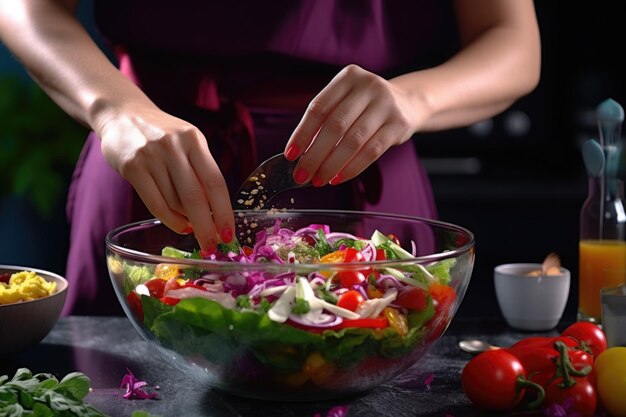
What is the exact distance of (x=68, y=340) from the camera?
151 centimetres

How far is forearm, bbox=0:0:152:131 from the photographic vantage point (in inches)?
57.8

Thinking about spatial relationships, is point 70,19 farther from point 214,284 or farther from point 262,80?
point 214,284

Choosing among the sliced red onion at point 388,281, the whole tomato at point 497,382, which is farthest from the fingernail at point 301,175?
the whole tomato at point 497,382

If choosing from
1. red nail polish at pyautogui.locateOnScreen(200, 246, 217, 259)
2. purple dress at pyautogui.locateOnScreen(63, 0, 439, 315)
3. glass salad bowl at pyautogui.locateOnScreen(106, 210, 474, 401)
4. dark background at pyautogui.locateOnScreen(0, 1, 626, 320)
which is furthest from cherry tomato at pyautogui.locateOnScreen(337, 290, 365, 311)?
dark background at pyautogui.locateOnScreen(0, 1, 626, 320)

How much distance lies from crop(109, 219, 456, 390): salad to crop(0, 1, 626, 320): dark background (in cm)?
257

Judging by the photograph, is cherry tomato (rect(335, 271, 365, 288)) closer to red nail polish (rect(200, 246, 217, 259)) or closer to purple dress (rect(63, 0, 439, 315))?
red nail polish (rect(200, 246, 217, 259))

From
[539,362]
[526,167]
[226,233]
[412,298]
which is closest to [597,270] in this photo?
[539,362]

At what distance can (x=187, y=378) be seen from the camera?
4.29ft

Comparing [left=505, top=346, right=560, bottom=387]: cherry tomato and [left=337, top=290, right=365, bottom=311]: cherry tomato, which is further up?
[left=337, top=290, right=365, bottom=311]: cherry tomato

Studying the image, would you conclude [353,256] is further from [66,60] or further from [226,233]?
[66,60]

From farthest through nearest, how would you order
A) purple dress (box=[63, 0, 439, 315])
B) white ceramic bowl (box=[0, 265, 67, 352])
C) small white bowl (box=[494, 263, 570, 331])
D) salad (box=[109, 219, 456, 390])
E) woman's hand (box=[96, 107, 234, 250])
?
purple dress (box=[63, 0, 439, 315]) < small white bowl (box=[494, 263, 570, 331]) < white ceramic bowl (box=[0, 265, 67, 352]) < woman's hand (box=[96, 107, 234, 250]) < salad (box=[109, 219, 456, 390])

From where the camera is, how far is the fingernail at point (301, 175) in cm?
132

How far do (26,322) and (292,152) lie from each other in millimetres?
440

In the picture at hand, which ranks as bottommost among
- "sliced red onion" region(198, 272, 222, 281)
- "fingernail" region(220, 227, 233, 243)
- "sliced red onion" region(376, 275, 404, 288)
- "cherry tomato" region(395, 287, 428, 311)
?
"cherry tomato" region(395, 287, 428, 311)
